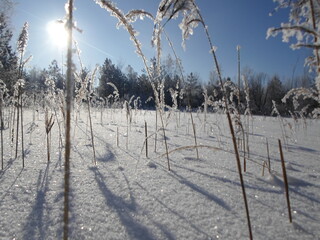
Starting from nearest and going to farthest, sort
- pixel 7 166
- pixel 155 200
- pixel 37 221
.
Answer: pixel 37 221 < pixel 155 200 < pixel 7 166

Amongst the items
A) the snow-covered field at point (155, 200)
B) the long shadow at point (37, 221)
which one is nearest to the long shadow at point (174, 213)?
the snow-covered field at point (155, 200)

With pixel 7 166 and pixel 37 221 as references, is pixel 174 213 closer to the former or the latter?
pixel 37 221

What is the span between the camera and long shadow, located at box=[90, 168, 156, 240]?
2.20ft

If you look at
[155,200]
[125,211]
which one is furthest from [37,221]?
[155,200]

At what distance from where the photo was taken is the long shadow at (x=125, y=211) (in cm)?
67

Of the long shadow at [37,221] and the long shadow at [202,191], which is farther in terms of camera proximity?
the long shadow at [202,191]

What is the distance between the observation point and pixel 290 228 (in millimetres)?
680

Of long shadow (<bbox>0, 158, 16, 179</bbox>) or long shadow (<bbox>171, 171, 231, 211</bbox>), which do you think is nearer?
long shadow (<bbox>171, 171, 231, 211</bbox>)

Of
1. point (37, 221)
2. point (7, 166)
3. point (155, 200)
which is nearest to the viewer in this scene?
point (37, 221)

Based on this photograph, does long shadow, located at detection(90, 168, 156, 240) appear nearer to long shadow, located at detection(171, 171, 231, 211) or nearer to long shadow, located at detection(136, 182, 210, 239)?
long shadow, located at detection(136, 182, 210, 239)

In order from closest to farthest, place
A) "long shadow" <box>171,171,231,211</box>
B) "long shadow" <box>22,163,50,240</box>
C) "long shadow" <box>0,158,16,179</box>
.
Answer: "long shadow" <box>22,163,50,240</box> < "long shadow" <box>171,171,231,211</box> < "long shadow" <box>0,158,16,179</box>

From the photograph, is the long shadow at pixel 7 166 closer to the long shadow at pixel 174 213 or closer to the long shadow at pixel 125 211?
the long shadow at pixel 125 211

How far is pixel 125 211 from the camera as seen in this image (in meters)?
0.80

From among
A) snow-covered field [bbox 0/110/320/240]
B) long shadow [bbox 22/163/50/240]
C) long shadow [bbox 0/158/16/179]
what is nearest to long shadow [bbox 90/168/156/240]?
snow-covered field [bbox 0/110/320/240]
